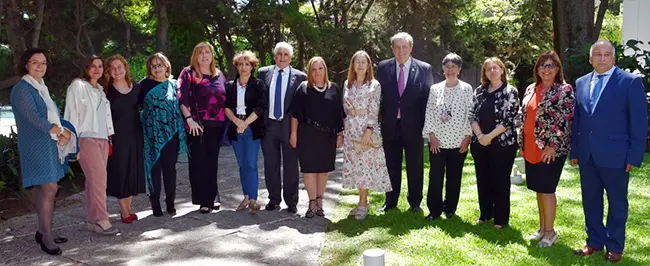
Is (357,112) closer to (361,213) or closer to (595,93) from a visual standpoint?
(361,213)

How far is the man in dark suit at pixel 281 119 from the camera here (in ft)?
20.0

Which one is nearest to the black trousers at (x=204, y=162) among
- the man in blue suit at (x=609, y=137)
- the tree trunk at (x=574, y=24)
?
the man in blue suit at (x=609, y=137)

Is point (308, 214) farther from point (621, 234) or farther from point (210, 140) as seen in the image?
point (621, 234)

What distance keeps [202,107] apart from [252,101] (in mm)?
501

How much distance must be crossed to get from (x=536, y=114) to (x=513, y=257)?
1.15 meters

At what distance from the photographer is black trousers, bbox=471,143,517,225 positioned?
17.3 feet

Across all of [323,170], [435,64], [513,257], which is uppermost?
[435,64]

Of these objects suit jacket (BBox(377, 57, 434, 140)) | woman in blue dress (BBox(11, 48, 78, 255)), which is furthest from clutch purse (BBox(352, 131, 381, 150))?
woman in blue dress (BBox(11, 48, 78, 255))

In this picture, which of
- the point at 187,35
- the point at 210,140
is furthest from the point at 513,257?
the point at 187,35

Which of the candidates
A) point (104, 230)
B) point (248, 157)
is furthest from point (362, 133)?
point (104, 230)

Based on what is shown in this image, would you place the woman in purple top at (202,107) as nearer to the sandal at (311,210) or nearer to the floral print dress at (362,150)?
the sandal at (311,210)

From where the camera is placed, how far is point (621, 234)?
4.47 m

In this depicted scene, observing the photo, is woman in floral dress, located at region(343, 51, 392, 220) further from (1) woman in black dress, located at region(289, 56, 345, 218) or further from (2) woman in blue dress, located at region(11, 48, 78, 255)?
(2) woman in blue dress, located at region(11, 48, 78, 255)

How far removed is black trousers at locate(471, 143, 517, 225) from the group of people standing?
0.01 meters
